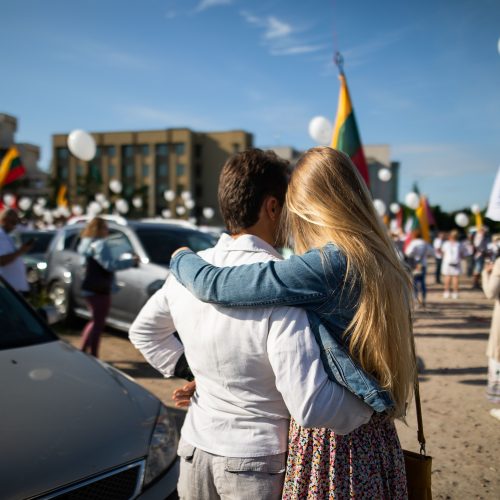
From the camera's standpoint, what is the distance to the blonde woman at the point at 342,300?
1187 mm

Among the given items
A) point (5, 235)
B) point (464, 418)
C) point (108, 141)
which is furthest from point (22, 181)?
point (464, 418)

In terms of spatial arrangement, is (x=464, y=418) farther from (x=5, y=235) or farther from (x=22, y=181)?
(x=22, y=181)

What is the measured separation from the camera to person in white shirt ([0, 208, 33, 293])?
209 inches

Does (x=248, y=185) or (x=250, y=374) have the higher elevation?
(x=248, y=185)

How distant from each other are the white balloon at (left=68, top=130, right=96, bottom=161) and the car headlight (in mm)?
8976

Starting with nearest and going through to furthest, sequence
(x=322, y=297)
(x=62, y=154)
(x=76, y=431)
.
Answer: (x=322, y=297) < (x=76, y=431) < (x=62, y=154)

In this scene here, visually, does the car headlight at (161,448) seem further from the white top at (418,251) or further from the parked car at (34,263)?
the white top at (418,251)

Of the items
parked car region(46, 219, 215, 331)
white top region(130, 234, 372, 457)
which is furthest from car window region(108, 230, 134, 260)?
white top region(130, 234, 372, 457)

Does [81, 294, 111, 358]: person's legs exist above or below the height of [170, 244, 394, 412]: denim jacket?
below

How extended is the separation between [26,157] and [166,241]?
54503 millimetres

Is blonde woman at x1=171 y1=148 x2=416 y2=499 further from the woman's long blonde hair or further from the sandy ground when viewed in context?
the sandy ground

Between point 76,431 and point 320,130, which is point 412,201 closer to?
point 320,130

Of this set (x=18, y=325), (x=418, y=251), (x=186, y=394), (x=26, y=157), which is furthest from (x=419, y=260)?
(x=26, y=157)

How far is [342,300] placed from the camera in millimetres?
1204
